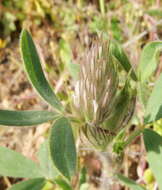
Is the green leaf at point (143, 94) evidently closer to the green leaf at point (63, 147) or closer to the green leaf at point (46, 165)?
the green leaf at point (63, 147)

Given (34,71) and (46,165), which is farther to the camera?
(46,165)

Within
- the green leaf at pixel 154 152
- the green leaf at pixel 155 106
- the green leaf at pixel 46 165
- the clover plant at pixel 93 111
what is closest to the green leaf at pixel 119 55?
the clover plant at pixel 93 111

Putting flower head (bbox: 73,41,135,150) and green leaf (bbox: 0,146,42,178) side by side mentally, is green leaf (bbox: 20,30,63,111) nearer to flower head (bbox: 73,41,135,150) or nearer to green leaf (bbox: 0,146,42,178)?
flower head (bbox: 73,41,135,150)

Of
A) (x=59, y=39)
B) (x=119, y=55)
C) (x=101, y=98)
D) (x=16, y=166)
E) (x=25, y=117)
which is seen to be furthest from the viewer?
(x=59, y=39)

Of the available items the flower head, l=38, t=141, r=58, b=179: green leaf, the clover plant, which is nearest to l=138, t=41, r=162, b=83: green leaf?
the clover plant

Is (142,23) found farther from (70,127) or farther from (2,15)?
(70,127)

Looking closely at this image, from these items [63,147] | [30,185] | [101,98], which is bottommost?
[30,185]

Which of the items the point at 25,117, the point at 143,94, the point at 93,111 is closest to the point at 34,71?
the point at 25,117

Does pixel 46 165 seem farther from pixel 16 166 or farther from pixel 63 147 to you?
pixel 63 147
